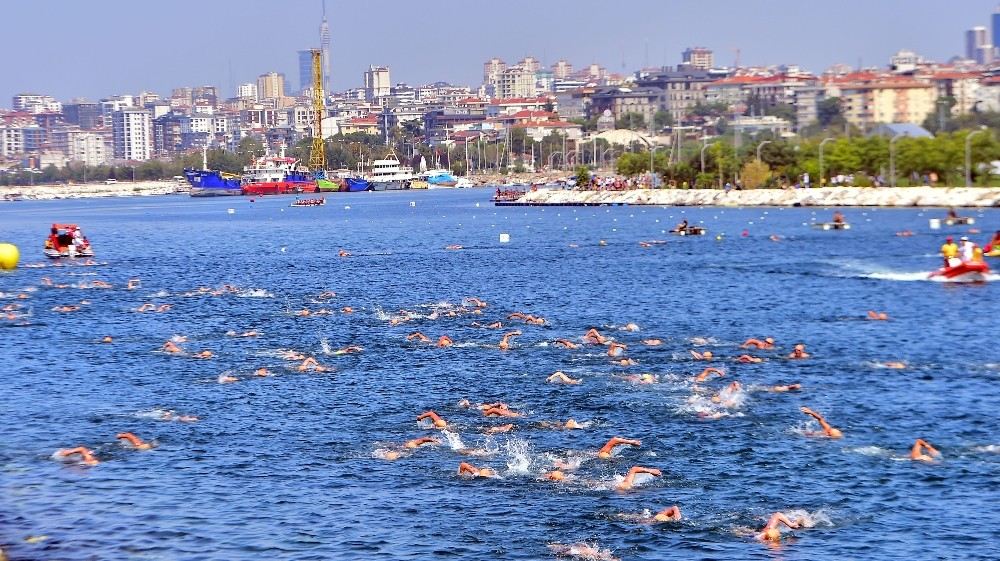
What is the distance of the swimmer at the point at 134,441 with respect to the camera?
110 feet

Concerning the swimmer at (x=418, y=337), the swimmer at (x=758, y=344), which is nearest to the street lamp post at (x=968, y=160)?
the swimmer at (x=758, y=344)

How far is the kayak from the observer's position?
67750 mm

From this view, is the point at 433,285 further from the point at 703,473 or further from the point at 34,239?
the point at 34,239

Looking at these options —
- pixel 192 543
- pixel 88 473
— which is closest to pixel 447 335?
pixel 88 473

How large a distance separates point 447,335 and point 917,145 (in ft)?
409

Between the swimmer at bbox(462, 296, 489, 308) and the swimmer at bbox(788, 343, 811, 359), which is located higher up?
the swimmer at bbox(462, 296, 489, 308)

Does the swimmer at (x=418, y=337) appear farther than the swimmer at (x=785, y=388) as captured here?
Yes

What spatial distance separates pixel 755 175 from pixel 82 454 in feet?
519

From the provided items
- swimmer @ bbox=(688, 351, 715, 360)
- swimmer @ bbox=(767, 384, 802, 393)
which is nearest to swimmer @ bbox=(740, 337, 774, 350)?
swimmer @ bbox=(688, 351, 715, 360)

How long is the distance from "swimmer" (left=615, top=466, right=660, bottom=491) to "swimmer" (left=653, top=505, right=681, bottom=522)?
2.00 meters

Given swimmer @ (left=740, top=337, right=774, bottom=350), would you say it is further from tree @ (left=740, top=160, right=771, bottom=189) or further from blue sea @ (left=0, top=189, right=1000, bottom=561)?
tree @ (left=740, top=160, right=771, bottom=189)

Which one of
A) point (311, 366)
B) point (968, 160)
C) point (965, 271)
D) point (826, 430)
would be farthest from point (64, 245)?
point (968, 160)

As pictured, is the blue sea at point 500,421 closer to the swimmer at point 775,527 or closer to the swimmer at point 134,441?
the swimmer at point 775,527

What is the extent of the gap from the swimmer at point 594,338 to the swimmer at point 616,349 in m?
0.91
